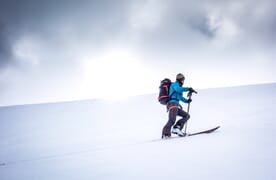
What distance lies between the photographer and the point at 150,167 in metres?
5.03

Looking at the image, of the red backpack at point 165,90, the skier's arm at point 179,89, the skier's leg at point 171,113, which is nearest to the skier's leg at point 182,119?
the skier's leg at point 171,113

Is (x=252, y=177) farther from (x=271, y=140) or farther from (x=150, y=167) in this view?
(x=271, y=140)

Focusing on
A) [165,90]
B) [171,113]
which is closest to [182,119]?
[171,113]

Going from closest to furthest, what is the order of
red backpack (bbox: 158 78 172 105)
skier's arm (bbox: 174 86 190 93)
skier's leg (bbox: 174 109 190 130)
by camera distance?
skier's arm (bbox: 174 86 190 93)
red backpack (bbox: 158 78 172 105)
skier's leg (bbox: 174 109 190 130)

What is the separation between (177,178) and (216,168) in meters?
0.82

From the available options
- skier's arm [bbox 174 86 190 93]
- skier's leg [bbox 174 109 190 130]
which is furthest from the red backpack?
skier's leg [bbox 174 109 190 130]

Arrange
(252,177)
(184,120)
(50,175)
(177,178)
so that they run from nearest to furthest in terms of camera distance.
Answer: (252,177)
(177,178)
(50,175)
(184,120)

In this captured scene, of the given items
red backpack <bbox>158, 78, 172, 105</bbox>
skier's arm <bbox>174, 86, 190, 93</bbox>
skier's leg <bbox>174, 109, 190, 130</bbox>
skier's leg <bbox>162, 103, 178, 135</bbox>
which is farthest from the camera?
skier's leg <bbox>174, 109, 190, 130</bbox>

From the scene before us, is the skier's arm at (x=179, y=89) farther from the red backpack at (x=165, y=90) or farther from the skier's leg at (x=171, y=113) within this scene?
the skier's leg at (x=171, y=113)

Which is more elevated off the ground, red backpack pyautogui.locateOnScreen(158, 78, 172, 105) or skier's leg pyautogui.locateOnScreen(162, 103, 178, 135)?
red backpack pyautogui.locateOnScreen(158, 78, 172, 105)

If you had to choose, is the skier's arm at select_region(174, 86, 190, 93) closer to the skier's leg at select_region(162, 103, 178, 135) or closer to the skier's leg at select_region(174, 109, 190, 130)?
the skier's leg at select_region(162, 103, 178, 135)

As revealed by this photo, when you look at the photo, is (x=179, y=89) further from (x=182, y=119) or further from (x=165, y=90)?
(x=182, y=119)

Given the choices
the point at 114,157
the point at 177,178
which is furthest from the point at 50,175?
the point at 177,178

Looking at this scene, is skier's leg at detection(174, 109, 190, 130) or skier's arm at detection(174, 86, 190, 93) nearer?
skier's arm at detection(174, 86, 190, 93)
